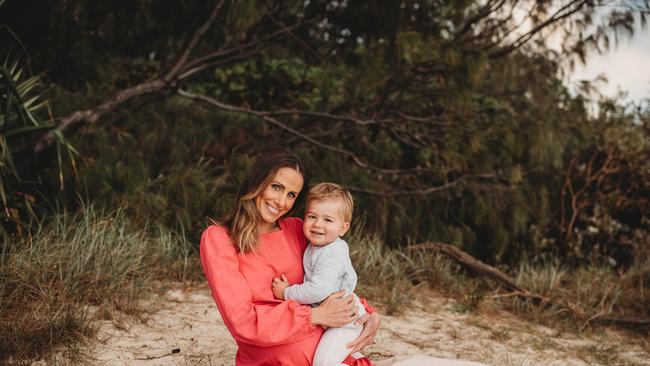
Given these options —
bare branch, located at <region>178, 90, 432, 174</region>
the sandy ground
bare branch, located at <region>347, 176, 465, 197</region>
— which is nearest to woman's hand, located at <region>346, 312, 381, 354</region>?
the sandy ground

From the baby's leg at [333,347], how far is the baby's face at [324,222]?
30cm

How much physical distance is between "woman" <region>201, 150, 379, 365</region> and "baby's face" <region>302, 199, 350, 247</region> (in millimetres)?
108

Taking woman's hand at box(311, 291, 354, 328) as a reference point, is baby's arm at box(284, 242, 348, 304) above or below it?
above

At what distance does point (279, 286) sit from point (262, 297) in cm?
7

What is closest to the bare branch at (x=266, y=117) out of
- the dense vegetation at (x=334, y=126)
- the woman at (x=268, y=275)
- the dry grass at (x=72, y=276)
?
the dense vegetation at (x=334, y=126)

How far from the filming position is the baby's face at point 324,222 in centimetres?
201

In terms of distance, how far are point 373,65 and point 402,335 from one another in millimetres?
2077

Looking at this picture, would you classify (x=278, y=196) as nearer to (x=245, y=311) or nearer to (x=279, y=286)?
(x=279, y=286)

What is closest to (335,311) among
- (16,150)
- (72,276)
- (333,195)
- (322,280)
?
(322,280)

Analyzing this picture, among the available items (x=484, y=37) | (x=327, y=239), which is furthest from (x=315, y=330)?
(x=484, y=37)

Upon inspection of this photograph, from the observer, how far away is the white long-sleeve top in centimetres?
196

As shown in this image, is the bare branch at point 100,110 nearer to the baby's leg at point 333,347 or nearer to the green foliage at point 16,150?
the green foliage at point 16,150

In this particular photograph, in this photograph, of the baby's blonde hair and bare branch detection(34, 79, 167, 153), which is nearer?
the baby's blonde hair

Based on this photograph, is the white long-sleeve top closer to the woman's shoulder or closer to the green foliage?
the woman's shoulder
